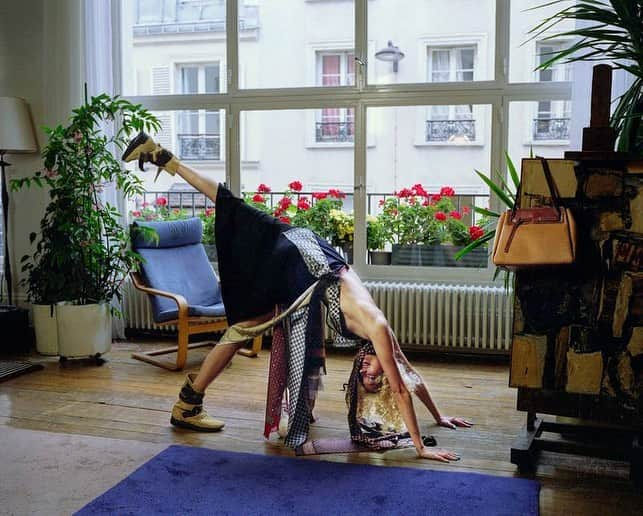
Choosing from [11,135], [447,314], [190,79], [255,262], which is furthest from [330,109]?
[11,135]

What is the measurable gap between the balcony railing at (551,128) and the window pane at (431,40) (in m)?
0.43

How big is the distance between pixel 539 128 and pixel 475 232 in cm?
75

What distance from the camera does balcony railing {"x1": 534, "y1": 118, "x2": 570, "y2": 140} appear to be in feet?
15.1

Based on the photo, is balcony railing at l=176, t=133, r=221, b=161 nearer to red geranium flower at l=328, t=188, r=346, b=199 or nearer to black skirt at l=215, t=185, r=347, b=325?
red geranium flower at l=328, t=188, r=346, b=199

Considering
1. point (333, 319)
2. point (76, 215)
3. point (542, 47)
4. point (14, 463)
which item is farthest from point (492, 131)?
point (14, 463)

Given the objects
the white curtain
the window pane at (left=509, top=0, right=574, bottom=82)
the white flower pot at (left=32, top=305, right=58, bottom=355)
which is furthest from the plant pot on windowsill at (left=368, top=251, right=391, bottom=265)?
the white flower pot at (left=32, top=305, right=58, bottom=355)

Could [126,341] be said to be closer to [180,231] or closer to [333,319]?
[180,231]

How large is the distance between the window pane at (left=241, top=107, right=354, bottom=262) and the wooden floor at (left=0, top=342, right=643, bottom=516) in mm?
938

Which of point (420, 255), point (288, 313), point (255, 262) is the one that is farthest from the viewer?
point (420, 255)

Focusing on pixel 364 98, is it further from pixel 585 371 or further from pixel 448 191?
pixel 585 371

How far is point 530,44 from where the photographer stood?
459cm

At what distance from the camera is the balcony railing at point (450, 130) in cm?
473

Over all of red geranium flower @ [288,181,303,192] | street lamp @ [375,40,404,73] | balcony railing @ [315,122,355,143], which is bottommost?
red geranium flower @ [288,181,303,192]

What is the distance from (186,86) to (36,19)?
3.74 feet
